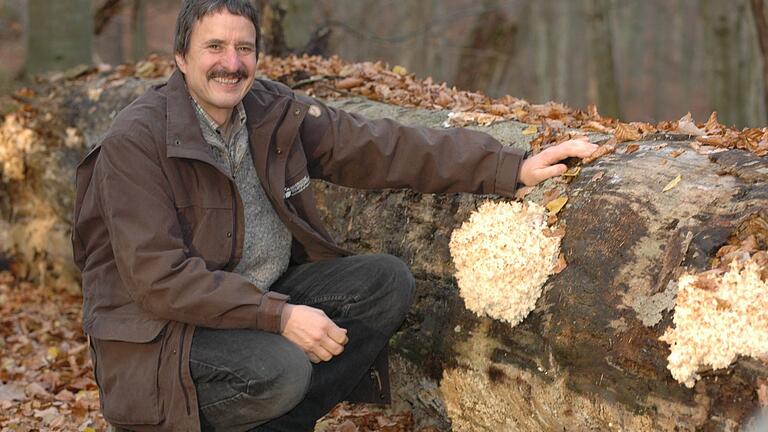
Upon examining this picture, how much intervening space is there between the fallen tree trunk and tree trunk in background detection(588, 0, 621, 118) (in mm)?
9175

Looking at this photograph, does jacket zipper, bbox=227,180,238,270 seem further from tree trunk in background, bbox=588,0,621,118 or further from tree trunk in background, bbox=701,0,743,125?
tree trunk in background, bbox=588,0,621,118

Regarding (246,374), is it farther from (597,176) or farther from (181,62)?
(597,176)

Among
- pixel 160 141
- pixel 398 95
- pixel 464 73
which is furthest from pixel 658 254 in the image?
pixel 464 73

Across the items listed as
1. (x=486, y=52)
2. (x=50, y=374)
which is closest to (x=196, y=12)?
(x=50, y=374)

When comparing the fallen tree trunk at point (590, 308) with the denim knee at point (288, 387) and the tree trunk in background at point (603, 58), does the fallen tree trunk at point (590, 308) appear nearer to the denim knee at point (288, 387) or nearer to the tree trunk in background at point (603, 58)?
the denim knee at point (288, 387)

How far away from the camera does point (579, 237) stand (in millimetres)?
3223

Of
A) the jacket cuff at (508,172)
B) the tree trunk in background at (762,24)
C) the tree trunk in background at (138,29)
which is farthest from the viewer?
the tree trunk in background at (138,29)

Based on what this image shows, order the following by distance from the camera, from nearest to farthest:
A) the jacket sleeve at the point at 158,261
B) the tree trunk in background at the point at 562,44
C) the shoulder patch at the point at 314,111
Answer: the jacket sleeve at the point at 158,261 → the shoulder patch at the point at 314,111 → the tree trunk in background at the point at 562,44

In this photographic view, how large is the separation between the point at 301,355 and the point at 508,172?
118 centimetres

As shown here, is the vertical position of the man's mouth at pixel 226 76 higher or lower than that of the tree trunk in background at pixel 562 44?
lower

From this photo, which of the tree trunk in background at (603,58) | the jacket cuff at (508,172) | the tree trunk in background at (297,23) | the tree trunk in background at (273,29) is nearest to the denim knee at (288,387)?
the jacket cuff at (508,172)

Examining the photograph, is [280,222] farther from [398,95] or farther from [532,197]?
[398,95]

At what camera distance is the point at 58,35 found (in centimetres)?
867

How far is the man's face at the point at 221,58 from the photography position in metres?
3.27
